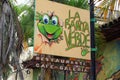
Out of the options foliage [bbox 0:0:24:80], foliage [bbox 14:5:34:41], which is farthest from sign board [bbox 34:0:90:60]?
foliage [bbox 14:5:34:41]

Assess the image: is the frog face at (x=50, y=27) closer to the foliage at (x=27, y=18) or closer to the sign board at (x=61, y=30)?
the sign board at (x=61, y=30)

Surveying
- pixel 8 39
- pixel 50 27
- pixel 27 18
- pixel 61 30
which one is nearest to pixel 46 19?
pixel 50 27

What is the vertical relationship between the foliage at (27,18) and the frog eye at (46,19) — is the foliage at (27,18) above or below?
above

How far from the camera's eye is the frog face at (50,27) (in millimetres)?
7820

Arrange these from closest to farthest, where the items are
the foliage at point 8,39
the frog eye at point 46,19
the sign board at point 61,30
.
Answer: the foliage at point 8,39
the sign board at point 61,30
the frog eye at point 46,19

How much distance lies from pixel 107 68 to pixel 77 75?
2.13 metres

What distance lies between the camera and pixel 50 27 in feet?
26.3

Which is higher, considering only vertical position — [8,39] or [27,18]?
[27,18]

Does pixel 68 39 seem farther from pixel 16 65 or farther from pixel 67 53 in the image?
pixel 16 65

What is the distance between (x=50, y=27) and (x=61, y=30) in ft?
0.90

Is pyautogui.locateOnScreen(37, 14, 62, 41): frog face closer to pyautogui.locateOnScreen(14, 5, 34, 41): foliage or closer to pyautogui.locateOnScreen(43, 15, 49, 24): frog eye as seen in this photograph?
pyautogui.locateOnScreen(43, 15, 49, 24): frog eye

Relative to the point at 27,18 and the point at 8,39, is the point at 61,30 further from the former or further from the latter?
the point at 27,18

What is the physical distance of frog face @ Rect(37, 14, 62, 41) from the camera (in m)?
7.82

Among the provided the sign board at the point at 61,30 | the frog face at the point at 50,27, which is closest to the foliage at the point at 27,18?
the sign board at the point at 61,30
